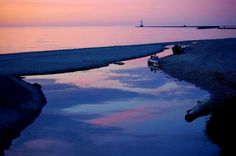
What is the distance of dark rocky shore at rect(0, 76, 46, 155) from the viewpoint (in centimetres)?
1725

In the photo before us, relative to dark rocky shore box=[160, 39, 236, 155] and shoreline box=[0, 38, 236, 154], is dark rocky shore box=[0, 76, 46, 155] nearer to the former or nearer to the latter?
shoreline box=[0, 38, 236, 154]

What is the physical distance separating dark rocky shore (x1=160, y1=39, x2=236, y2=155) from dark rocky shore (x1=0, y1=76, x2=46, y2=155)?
338 inches

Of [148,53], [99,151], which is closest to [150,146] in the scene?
[99,151]

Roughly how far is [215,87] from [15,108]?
14.4 m

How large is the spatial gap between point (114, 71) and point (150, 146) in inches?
1010

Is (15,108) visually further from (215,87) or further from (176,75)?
(176,75)

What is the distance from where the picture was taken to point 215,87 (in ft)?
88.1

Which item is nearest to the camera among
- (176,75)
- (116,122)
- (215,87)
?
(116,122)

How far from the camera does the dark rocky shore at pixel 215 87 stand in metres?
15.7

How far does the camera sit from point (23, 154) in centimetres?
1548

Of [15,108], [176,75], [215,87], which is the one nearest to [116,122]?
[15,108]

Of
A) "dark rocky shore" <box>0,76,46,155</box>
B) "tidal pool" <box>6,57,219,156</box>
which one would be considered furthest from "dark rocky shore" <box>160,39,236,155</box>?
"dark rocky shore" <box>0,76,46,155</box>

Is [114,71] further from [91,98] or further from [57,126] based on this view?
[57,126]

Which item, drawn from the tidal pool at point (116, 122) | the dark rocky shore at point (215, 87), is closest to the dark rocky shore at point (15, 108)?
the tidal pool at point (116, 122)
